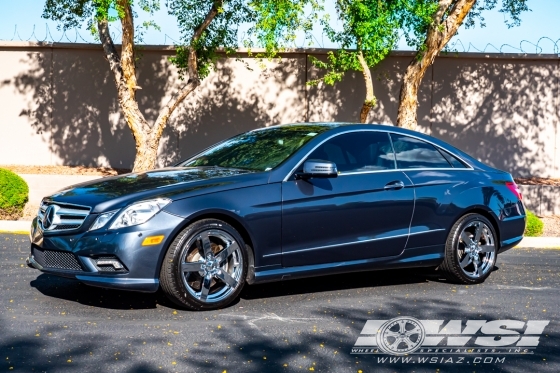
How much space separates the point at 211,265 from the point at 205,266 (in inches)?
2.4

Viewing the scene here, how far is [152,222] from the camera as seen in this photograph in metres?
6.84

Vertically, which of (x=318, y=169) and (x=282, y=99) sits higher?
(x=282, y=99)

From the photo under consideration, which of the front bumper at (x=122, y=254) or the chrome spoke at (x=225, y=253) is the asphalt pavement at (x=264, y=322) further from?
the chrome spoke at (x=225, y=253)

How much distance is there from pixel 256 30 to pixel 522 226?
7.26m

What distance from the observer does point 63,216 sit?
717 cm

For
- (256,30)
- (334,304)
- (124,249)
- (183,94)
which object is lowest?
(334,304)

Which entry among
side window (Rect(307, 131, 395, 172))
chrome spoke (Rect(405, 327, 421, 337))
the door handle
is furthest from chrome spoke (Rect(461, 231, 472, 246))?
chrome spoke (Rect(405, 327, 421, 337))

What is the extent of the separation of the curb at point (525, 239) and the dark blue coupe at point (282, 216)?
11.3 feet

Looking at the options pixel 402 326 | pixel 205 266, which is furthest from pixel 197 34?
pixel 402 326

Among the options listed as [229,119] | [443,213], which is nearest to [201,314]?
[443,213]

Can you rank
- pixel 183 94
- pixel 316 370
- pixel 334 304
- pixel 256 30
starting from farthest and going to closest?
pixel 183 94 → pixel 256 30 → pixel 334 304 → pixel 316 370

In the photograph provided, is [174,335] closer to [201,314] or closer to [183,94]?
[201,314]

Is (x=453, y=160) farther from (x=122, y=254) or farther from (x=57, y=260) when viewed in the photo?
(x=57, y=260)

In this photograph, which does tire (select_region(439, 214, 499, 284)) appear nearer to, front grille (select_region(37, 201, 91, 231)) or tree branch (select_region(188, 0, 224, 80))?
front grille (select_region(37, 201, 91, 231))
